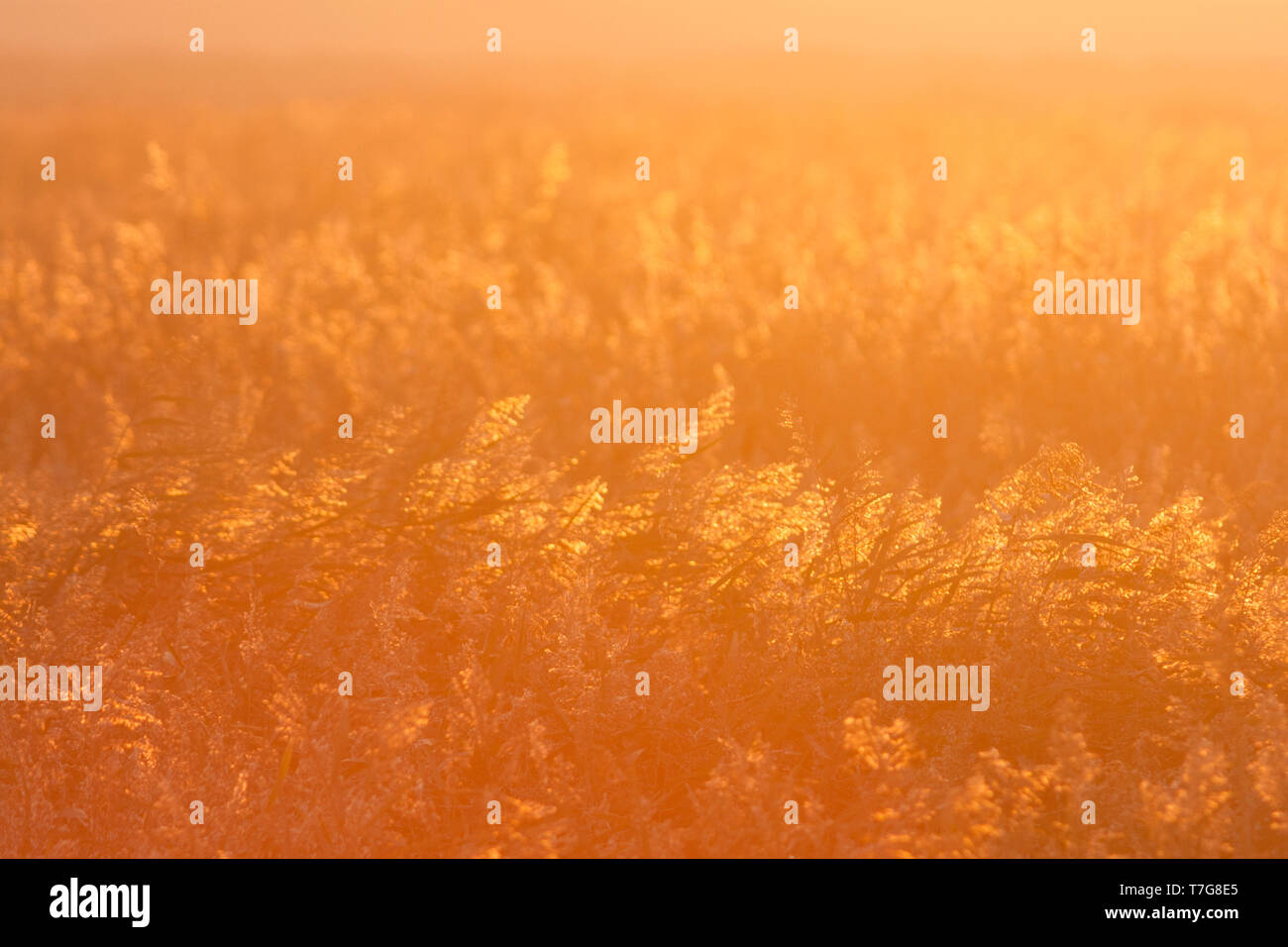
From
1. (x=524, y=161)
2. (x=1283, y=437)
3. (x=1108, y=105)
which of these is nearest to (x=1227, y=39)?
(x=1108, y=105)

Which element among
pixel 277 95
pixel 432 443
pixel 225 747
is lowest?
pixel 225 747

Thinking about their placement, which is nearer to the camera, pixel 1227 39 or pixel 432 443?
pixel 432 443

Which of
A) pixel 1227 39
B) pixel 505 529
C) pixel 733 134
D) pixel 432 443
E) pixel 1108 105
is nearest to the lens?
pixel 505 529

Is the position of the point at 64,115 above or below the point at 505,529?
above

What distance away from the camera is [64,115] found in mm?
11602

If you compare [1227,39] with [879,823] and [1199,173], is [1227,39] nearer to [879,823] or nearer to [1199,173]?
[1199,173]

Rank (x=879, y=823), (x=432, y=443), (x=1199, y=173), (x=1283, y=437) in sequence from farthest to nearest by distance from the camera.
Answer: (x=1199, y=173), (x=1283, y=437), (x=432, y=443), (x=879, y=823)

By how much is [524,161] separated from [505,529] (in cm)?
565

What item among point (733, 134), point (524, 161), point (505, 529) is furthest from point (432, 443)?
point (733, 134)

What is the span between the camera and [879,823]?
3998mm

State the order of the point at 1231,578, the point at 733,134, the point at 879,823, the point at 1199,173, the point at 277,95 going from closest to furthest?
the point at 879,823
the point at 1231,578
the point at 1199,173
the point at 733,134
the point at 277,95

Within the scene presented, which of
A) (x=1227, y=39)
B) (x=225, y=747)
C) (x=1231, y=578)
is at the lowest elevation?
(x=225, y=747)

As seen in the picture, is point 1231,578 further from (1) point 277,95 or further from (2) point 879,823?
(1) point 277,95

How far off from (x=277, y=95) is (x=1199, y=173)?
834 centimetres
